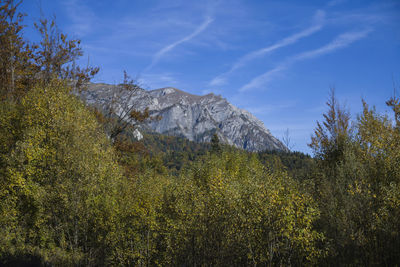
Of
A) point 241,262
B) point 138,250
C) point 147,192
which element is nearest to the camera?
point 241,262

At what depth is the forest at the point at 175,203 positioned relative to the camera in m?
13.5

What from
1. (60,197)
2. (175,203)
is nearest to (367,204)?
(175,203)

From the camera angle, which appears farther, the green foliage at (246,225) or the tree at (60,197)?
the tree at (60,197)

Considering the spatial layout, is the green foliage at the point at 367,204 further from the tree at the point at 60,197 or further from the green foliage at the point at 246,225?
the tree at the point at 60,197

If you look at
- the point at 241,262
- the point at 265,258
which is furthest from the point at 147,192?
the point at 265,258

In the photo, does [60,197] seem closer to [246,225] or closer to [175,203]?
[175,203]

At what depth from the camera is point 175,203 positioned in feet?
62.0

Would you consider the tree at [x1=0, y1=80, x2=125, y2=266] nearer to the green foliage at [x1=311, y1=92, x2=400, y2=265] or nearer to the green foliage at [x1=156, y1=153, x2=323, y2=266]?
the green foliage at [x1=156, y1=153, x2=323, y2=266]

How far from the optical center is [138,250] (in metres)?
19.5

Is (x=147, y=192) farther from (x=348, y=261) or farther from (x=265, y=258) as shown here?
(x=348, y=261)

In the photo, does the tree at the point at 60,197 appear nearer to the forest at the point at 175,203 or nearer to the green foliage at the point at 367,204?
the forest at the point at 175,203

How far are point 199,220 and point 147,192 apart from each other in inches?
260

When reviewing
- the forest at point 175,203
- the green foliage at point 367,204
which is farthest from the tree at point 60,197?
the green foliage at point 367,204

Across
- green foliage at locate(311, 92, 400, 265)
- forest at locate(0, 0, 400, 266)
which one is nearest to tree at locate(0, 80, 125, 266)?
forest at locate(0, 0, 400, 266)
